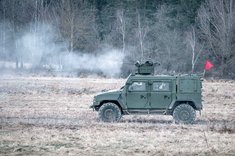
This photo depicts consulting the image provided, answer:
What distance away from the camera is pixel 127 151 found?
12.2 meters

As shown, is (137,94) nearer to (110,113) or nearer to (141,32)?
(110,113)

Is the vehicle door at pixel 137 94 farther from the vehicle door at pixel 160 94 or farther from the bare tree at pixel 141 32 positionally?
the bare tree at pixel 141 32

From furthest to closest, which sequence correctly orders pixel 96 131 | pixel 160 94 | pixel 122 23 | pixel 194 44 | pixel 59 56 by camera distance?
→ pixel 122 23, pixel 194 44, pixel 59 56, pixel 160 94, pixel 96 131

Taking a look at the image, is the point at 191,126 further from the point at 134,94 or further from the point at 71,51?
the point at 71,51

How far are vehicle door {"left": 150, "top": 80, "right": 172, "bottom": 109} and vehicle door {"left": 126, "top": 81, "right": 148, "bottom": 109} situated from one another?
0.29m

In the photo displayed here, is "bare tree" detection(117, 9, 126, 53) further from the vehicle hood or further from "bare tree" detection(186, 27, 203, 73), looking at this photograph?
the vehicle hood

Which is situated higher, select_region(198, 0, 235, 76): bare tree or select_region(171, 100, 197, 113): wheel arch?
select_region(198, 0, 235, 76): bare tree

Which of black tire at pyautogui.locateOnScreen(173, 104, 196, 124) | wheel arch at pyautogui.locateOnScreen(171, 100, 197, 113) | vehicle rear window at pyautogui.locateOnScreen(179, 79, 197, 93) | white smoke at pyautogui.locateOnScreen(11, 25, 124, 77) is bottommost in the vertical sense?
black tire at pyautogui.locateOnScreen(173, 104, 196, 124)

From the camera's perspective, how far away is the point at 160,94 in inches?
680

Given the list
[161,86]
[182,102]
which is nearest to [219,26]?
[182,102]

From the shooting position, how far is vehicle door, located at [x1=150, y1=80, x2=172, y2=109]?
17234 mm

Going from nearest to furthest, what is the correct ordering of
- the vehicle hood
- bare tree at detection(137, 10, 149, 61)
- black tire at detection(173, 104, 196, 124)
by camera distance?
black tire at detection(173, 104, 196, 124) < the vehicle hood < bare tree at detection(137, 10, 149, 61)

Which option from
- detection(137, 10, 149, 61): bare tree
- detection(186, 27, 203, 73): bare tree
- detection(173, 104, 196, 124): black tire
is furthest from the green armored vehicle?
detection(186, 27, 203, 73): bare tree

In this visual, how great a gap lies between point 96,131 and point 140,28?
34.6m
